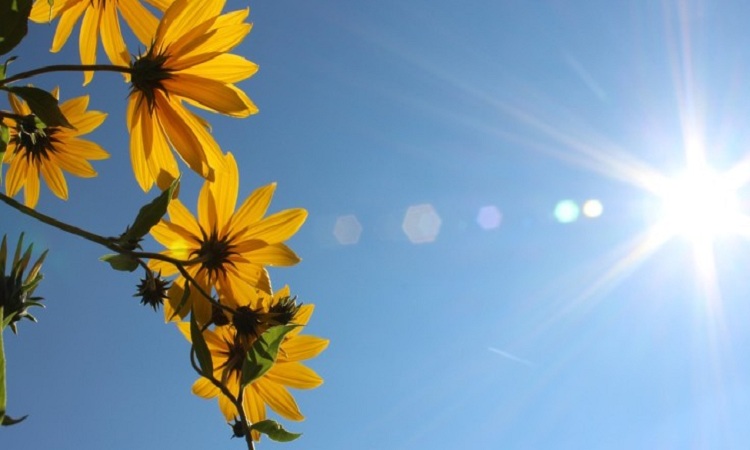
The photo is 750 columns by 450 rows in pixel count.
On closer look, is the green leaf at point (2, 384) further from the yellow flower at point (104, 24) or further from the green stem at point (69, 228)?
the yellow flower at point (104, 24)

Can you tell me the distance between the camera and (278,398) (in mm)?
1349

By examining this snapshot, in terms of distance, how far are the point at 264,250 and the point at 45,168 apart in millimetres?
551

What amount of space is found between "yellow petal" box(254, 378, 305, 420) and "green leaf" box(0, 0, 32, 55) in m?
0.83

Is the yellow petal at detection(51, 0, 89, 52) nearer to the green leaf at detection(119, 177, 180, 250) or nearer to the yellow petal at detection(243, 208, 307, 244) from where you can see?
the yellow petal at detection(243, 208, 307, 244)

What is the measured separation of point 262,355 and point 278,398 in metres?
0.52

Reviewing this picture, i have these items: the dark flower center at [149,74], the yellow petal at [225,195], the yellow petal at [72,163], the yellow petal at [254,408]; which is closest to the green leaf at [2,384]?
the dark flower center at [149,74]

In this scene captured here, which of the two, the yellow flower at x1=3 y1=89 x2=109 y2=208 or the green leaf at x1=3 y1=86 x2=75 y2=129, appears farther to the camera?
the yellow flower at x1=3 y1=89 x2=109 y2=208

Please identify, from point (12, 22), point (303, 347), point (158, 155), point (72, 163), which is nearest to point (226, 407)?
point (303, 347)

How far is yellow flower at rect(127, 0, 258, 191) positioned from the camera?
1.05 m

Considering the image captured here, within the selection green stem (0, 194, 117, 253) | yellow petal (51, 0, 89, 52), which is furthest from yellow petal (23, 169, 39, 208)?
green stem (0, 194, 117, 253)

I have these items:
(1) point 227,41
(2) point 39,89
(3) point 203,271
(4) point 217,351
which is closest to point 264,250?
(3) point 203,271

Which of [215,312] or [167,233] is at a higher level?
[167,233]

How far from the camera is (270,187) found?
129 cm

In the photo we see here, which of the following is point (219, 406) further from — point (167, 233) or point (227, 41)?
point (227, 41)
